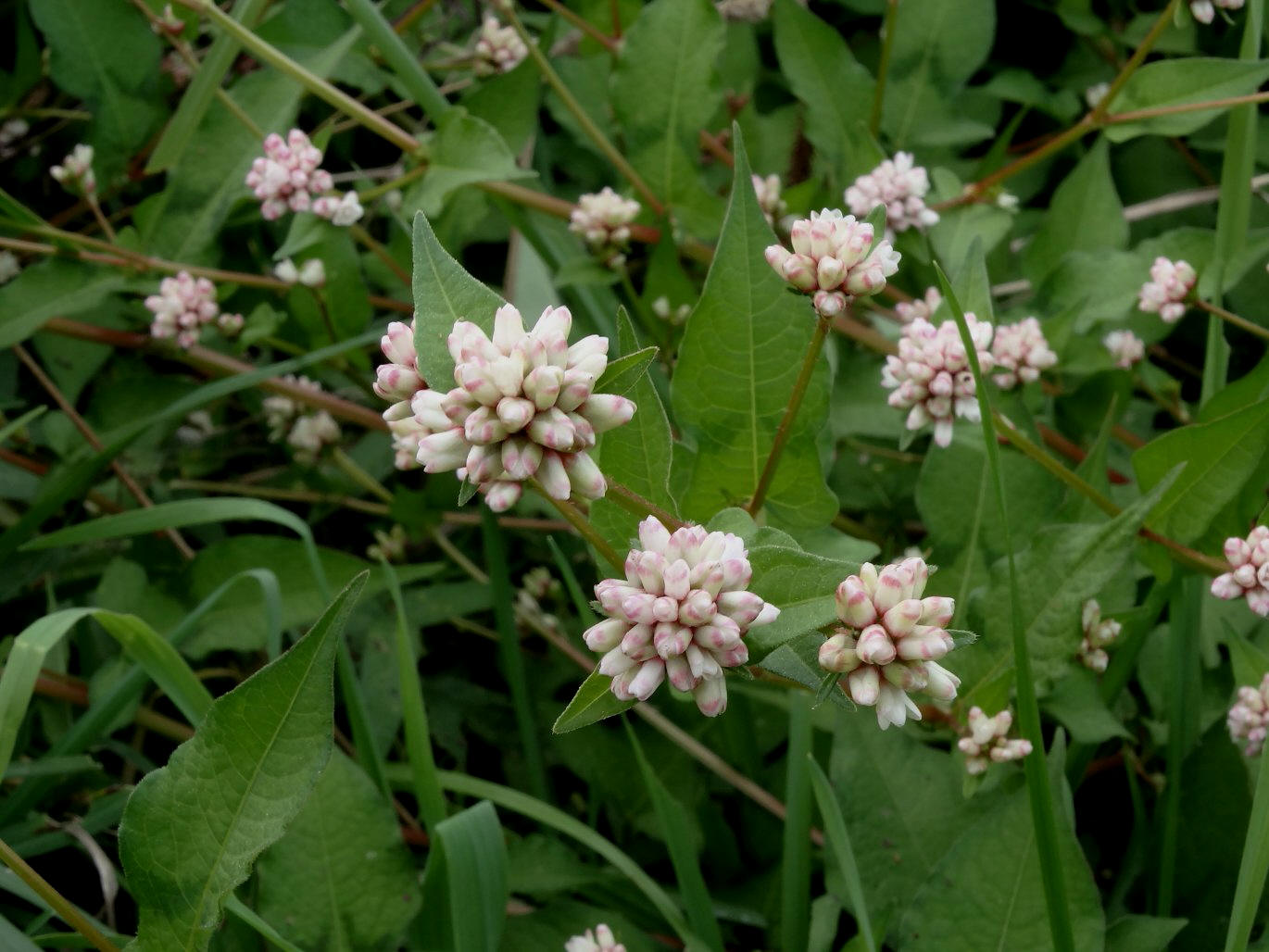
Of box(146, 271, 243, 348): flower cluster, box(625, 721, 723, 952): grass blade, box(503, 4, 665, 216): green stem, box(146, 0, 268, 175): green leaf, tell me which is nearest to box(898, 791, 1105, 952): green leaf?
box(625, 721, 723, 952): grass blade

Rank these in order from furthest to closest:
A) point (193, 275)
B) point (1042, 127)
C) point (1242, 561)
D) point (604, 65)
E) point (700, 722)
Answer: point (1042, 127) → point (604, 65) → point (193, 275) → point (700, 722) → point (1242, 561)

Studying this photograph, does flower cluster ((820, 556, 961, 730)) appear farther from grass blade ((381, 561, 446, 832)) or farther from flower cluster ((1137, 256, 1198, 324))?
flower cluster ((1137, 256, 1198, 324))

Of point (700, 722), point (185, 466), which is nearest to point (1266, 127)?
point (700, 722)

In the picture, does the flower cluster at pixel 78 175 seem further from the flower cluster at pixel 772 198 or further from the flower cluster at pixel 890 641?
the flower cluster at pixel 890 641

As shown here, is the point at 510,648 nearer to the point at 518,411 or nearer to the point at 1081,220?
the point at 518,411

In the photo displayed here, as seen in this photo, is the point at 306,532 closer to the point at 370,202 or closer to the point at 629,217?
the point at 629,217

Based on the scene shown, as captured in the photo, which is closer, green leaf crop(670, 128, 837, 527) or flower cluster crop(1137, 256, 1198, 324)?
green leaf crop(670, 128, 837, 527)
